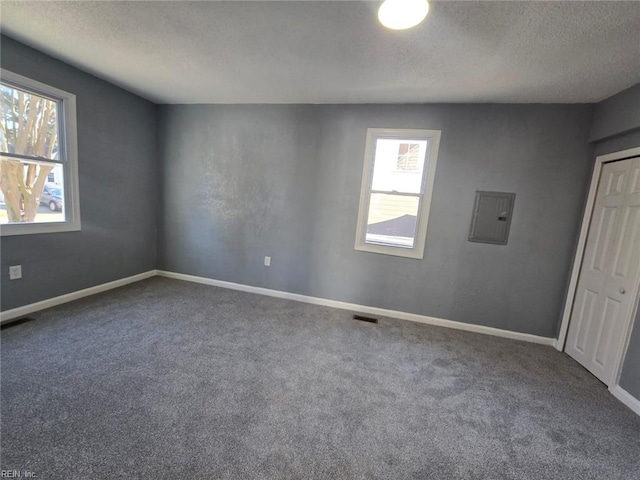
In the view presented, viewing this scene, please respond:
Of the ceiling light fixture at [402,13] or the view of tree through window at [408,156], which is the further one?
the view of tree through window at [408,156]

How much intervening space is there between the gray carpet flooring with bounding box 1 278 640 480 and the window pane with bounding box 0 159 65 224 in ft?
3.33

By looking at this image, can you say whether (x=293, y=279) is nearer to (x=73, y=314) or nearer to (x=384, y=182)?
(x=384, y=182)

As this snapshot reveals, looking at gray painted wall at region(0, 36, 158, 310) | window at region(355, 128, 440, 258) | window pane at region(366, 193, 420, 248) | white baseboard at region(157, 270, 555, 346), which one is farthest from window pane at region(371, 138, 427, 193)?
gray painted wall at region(0, 36, 158, 310)

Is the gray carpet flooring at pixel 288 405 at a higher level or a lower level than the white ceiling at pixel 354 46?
lower

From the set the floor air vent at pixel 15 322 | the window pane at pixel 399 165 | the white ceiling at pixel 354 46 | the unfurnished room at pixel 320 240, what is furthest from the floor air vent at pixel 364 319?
the floor air vent at pixel 15 322

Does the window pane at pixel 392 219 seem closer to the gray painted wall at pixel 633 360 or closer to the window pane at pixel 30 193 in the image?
the gray painted wall at pixel 633 360

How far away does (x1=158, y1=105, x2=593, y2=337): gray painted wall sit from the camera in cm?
276

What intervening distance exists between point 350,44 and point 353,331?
2650mm

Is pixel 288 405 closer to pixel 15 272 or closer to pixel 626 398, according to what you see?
pixel 626 398

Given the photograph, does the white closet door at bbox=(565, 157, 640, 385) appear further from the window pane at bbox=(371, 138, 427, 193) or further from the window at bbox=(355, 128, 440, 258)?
the window pane at bbox=(371, 138, 427, 193)

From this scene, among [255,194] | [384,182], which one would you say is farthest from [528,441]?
[255,194]

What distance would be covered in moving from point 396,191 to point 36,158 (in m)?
3.83

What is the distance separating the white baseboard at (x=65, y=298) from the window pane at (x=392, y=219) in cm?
343

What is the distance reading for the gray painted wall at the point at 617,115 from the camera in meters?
2.12
